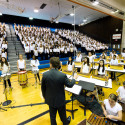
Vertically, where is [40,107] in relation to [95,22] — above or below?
below

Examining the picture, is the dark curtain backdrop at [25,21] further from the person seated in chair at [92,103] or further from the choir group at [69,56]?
the person seated in chair at [92,103]

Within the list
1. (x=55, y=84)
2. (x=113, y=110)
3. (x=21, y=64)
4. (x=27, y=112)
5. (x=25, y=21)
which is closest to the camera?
(x=55, y=84)

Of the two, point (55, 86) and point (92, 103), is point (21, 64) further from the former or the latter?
point (92, 103)

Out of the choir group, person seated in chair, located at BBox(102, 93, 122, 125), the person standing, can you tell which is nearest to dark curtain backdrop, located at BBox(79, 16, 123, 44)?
the choir group

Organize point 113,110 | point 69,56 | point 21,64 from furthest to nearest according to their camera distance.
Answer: point 69,56 < point 21,64 < point 113,110

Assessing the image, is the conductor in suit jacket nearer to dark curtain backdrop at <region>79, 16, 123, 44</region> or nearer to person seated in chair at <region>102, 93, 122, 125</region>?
person seated in chair at <region>102, 93, 122, 125</region>

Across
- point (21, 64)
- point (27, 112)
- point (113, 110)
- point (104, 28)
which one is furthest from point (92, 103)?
point (104, 28)

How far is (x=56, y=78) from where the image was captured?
5.11 ft

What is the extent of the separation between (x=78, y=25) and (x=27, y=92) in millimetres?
18390

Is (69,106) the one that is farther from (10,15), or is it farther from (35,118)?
(10,15)

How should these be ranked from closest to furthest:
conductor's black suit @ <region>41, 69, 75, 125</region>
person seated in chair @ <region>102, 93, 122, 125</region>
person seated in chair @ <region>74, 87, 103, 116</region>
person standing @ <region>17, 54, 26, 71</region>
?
1. conductor's black suit @ <region>41, 69, 75, 125</region>
2. person seated in chair @ <region>102, 93, 122, 125</region>
3. person seated in chair @ <region>74, 87, 103, 116</region>
4. person standing @ <region>17, 54, 26, 71</region>

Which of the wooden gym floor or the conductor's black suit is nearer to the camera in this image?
the conductor's black suit

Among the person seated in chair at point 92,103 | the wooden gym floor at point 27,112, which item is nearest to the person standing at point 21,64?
the wooden gym floor at point 27,112

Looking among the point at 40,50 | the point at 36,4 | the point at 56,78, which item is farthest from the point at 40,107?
Answer: the point at 36,4
